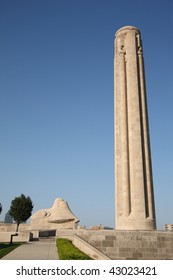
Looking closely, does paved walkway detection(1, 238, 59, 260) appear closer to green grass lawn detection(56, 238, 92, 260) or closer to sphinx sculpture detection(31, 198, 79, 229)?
green grass lawn detection(56, 238, 92, 260)

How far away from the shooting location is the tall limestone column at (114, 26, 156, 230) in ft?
73.9

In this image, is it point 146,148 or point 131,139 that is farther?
point 146,148

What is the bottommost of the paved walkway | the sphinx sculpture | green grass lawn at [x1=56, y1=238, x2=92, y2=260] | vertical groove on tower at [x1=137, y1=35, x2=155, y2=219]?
the paved walkway

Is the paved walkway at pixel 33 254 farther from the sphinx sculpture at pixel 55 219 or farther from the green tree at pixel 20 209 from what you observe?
the sphinx sculpture at pixel 55 219

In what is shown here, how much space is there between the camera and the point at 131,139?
78.7 feet

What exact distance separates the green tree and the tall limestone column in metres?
17.3

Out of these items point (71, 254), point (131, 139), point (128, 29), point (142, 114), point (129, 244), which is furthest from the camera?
point (128, 29)

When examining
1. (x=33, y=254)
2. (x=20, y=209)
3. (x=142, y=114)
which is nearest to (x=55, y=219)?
(x=20, y=209)

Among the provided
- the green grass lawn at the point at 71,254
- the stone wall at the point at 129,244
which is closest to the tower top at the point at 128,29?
the stone wall at the point at 129,244

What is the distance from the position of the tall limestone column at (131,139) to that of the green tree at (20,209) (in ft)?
56.6

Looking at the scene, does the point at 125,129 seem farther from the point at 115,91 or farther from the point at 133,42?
the point at 133,42

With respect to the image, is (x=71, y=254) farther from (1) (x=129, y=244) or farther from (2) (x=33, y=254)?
(1) (x=129, y=244)

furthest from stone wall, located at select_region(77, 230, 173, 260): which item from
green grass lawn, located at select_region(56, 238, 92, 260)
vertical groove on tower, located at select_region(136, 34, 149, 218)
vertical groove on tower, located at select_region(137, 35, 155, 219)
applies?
vertical groove on tower, located at select_region(137, 35, 155, 219)

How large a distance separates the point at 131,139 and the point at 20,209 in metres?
20.3
